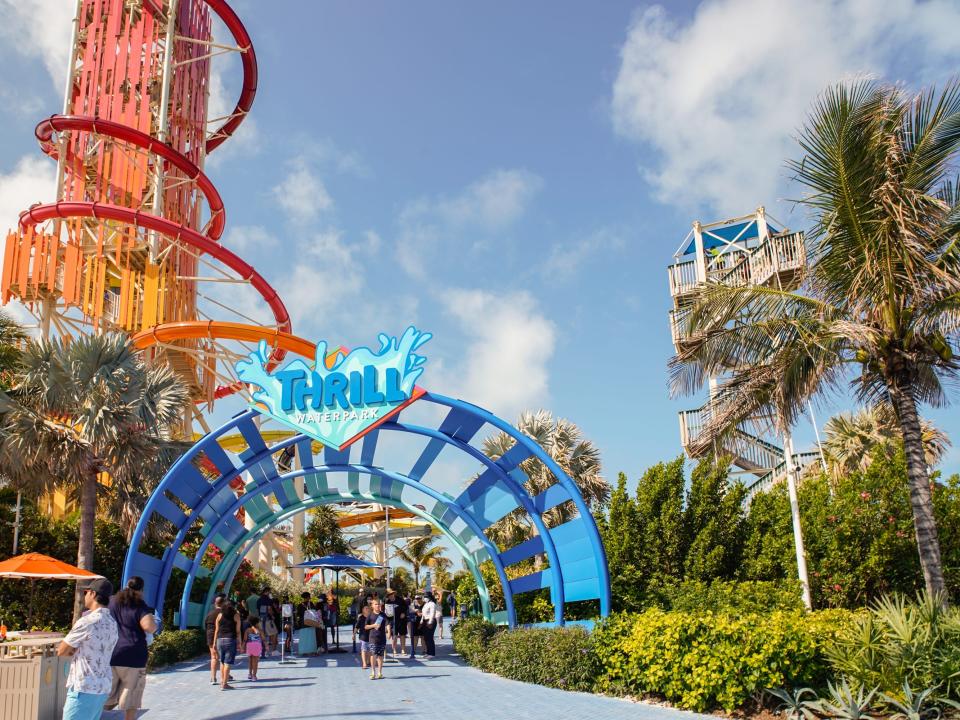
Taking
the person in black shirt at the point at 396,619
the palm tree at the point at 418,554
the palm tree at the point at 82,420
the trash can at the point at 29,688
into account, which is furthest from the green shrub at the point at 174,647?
the palm tree at the point at 418,554

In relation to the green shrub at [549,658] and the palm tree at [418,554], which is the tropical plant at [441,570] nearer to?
the palm tree at [418,554]

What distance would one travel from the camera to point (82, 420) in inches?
634

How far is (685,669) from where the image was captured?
10.7 m

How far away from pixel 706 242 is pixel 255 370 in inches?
756

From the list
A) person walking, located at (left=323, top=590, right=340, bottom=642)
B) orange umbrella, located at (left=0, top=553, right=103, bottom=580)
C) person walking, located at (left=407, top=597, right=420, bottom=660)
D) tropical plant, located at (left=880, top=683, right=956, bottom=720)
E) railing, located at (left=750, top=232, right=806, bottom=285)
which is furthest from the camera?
person walking, located at (left=323, top=590, right=340, bottom=642)

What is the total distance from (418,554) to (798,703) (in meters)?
45.2

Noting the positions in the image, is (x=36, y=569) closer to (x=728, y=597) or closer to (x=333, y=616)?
(x=333, y=616)

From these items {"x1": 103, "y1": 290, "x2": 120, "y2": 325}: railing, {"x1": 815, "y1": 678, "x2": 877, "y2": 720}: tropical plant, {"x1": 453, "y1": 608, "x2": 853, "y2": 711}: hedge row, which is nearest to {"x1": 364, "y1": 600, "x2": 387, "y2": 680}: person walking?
{"x1": 453, "y1": 608, "x2": 853, "y2": 711}: hedge row

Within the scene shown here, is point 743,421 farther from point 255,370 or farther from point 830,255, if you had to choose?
point 255,370

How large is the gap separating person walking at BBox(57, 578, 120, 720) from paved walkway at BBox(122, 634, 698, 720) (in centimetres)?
452

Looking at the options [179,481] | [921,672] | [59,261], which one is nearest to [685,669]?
[921,672]

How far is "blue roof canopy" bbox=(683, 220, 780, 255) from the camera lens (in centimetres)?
2867

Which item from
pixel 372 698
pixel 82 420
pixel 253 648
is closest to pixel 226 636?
pixel 253 648

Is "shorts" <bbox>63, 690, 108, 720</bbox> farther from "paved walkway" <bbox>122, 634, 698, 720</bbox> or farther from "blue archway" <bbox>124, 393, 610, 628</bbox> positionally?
"blue archway" <bbox>124, 393, 610, 628</bbox>
